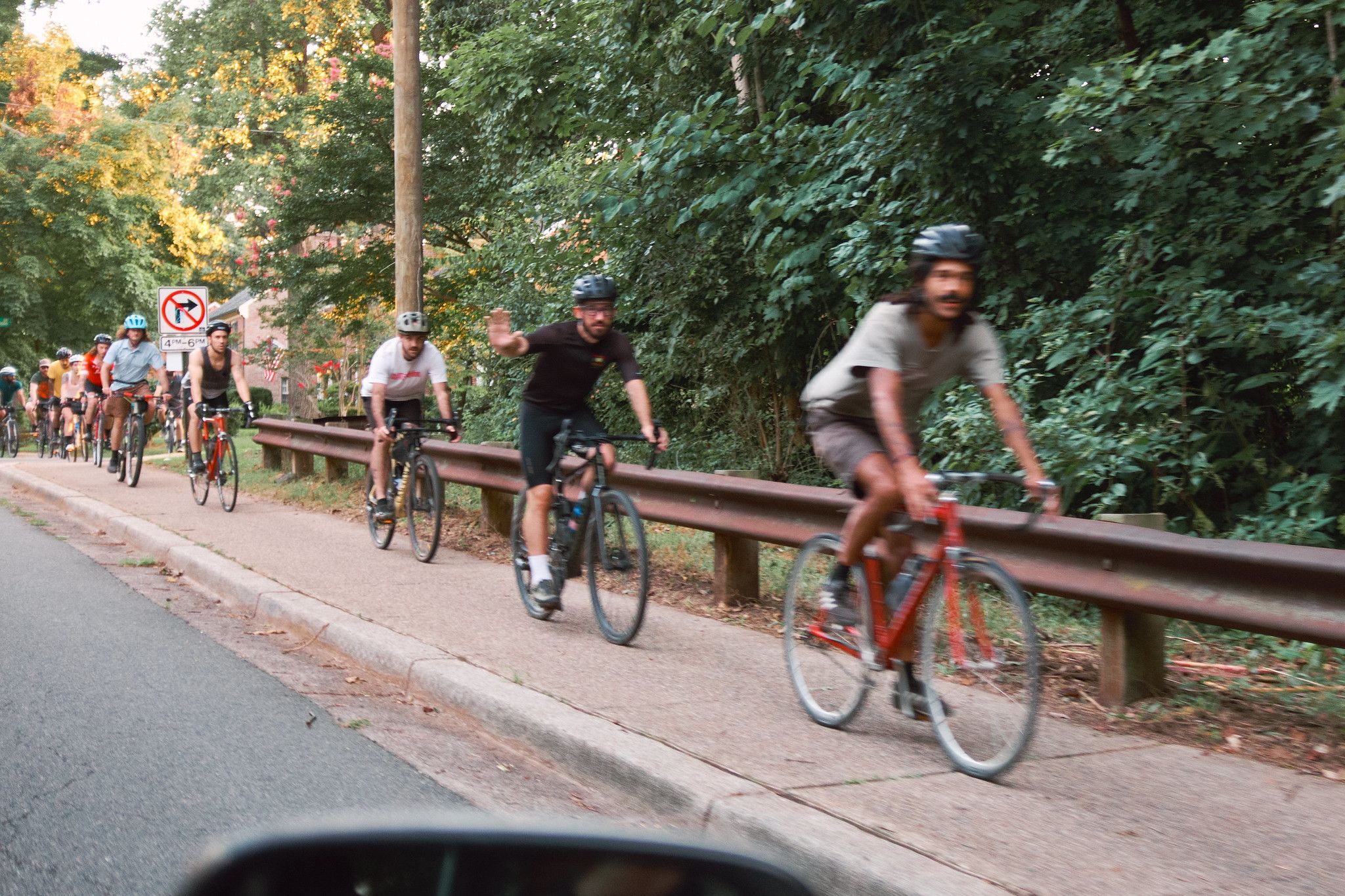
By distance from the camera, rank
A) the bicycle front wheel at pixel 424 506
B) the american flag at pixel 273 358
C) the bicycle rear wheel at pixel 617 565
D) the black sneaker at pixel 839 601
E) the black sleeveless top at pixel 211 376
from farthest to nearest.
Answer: the american flag at pixel 273 358 < the black sleeveless top at pixel 211 376 < the bicycle front wheel at pixel 424 506 < the bicycle rear wheel at pixel 617 565 < the black sneaker at pixel 839 601

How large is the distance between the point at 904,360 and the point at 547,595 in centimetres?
301

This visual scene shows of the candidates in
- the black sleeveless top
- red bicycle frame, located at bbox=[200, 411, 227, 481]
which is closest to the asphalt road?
red bicycle frame, located at bbox=[200, 411, 227, 481]

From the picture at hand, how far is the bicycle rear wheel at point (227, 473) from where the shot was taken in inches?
510

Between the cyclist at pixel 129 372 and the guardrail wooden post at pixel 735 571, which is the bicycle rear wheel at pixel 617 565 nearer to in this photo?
the guardrail wooden post at pixel 735 571

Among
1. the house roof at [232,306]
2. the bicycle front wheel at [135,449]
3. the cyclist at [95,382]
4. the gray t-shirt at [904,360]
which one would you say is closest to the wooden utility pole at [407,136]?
the bicycle front wheel at [135,449]

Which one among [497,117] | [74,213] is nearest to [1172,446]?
[497,117]

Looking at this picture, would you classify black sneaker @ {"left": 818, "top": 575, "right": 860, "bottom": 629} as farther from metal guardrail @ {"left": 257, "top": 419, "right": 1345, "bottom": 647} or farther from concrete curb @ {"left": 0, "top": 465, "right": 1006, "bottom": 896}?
concrete curb @ {"left": 0, "top": 465, "right": 1006, "bottom": 896}

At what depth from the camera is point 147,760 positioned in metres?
4.90

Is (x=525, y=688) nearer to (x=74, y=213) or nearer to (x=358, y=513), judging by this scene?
(x=358, y=513)

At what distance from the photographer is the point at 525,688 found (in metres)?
5.64

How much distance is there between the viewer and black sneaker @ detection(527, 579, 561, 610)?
23.8ft

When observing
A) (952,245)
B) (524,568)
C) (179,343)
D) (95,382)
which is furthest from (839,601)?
(95,382)

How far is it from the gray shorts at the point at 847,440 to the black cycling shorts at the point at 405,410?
5.63 meters

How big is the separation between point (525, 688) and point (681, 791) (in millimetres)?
1512
